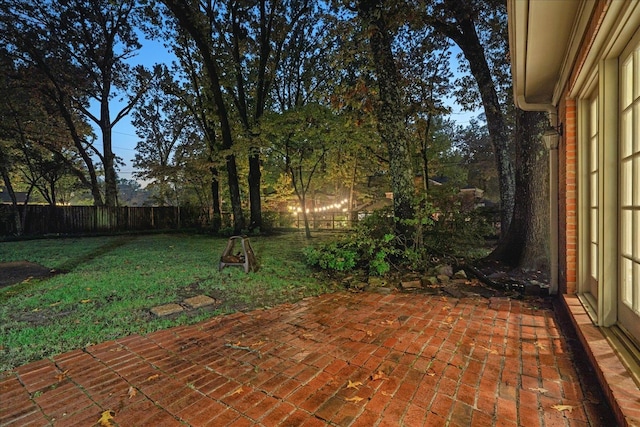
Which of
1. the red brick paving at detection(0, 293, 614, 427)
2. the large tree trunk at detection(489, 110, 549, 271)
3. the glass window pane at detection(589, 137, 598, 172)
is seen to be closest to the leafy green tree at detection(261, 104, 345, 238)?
the large tree trunk at detection(489, 110, 549, 271)

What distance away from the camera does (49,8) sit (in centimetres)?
1194

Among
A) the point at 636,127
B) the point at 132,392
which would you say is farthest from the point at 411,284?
the point at 132,392

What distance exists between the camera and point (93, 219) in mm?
12766

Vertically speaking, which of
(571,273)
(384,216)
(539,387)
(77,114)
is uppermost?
(77,114)

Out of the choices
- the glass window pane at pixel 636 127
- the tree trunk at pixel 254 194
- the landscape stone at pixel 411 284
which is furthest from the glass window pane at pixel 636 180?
the tree trunk at pixel 254 194

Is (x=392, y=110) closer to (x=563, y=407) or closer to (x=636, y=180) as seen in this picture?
(x=636, y=180)

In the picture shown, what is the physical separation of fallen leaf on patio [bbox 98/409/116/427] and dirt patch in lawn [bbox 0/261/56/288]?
443 cm

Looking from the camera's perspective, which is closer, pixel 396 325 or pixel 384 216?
pixel 396 325

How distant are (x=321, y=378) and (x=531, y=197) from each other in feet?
14.9

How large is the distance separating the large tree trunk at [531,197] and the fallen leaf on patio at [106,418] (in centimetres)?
529

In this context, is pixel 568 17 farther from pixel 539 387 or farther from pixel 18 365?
pixel 18 365

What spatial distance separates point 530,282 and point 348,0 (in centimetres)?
577

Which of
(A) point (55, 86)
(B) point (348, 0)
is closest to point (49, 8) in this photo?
(A) point (55, 86)

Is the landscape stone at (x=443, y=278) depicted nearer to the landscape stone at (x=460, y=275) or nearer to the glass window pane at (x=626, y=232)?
the landscape stone at (x=460, y=275)
